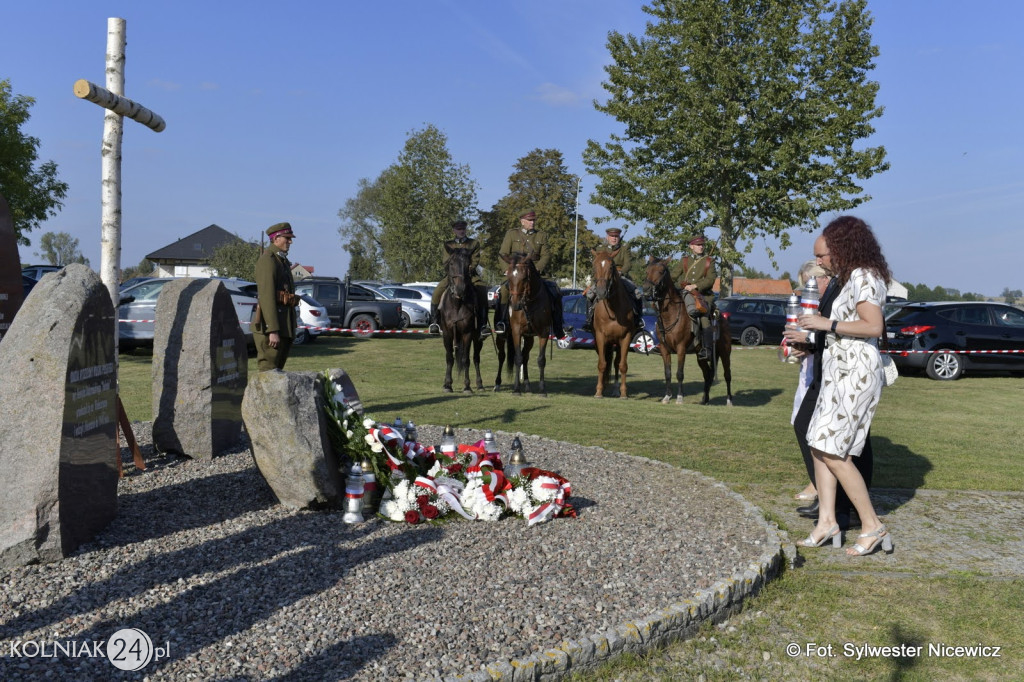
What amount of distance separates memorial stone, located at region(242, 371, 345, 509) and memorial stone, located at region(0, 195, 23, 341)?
252 cm

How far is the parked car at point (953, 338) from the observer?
2011 centimetres

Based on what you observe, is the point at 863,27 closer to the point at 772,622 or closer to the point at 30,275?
the point at 30,275

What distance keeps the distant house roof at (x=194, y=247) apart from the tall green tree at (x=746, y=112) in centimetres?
7220

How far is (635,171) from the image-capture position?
123ft

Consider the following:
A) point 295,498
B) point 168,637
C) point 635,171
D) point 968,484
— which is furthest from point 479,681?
point 635,171

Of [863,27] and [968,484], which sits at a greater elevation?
[863,27]

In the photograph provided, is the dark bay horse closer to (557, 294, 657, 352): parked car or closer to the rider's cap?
the rider's cap

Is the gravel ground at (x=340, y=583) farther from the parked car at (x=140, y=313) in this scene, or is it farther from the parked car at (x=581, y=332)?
the parked car at (x=581, y=332)

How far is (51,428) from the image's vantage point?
4.65 m

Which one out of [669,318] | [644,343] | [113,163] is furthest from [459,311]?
[644,343]

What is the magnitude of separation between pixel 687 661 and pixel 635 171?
1367 inches

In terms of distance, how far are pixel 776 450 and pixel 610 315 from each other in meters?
A: 5.36
